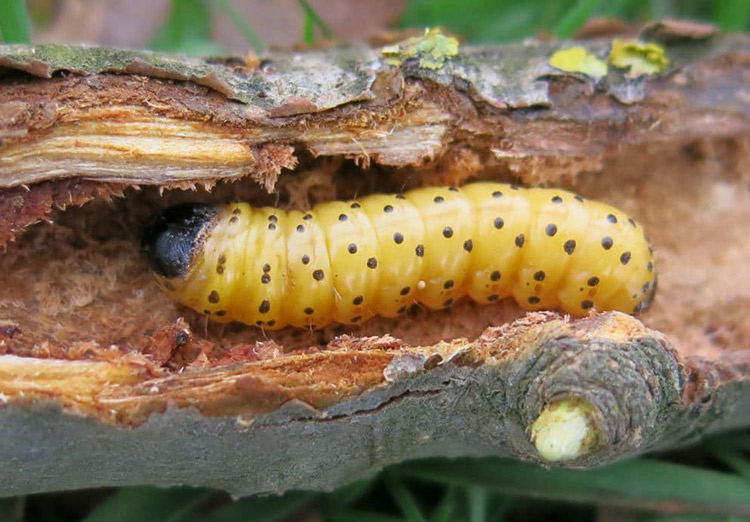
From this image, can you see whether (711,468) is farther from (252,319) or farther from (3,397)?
(3,397)

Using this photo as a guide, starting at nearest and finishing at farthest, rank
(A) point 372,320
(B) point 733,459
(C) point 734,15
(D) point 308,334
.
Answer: (D) point 308,334 < (A) point 372,320 < (B) point 733,459 < (C) point 734,15

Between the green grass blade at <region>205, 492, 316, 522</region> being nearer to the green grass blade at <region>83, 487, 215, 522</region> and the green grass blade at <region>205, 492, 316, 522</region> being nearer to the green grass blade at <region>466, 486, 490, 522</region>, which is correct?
the green grass blade at <region>83, 487, 215, 522</region>

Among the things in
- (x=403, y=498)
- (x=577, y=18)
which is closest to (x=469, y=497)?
(x=403, y=498)

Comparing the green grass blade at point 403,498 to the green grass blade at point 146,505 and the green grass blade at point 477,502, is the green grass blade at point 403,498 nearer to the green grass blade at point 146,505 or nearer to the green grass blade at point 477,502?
the green grass blade at point 477,502

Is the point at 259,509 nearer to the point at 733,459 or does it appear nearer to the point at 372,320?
the point at 372,320

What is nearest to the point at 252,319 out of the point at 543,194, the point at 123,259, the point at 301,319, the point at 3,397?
the point at 301,319
